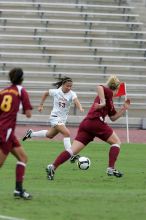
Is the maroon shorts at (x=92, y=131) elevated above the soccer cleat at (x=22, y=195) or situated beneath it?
elevated above

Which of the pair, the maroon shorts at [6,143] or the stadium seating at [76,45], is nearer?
the maroon shorts at [6,143]

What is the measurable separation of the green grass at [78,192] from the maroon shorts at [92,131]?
2.37ft

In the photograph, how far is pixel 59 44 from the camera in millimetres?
35656

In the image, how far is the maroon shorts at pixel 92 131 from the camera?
14656 mm

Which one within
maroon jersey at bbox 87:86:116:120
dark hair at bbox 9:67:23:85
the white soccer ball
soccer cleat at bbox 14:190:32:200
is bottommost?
the white soccer ball

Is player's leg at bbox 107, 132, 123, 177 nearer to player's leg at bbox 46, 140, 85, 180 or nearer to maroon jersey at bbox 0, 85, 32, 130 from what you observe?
player's leg at bbox 46, 140, 85, 180

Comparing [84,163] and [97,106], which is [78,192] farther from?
[84,163]

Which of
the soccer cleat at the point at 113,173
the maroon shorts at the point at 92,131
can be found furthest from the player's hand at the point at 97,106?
the soccer cleat at the point at 113,173

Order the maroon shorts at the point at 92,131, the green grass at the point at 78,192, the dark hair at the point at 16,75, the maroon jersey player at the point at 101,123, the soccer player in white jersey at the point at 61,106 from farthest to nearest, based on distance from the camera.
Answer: the soccer player in white jersey at the point at 61,106
the maroon shorts at the point at 92,131
the maroon jersey player at the point at 101,123
the dark hair at the point at 16,75
the green grass at the point at 78,192

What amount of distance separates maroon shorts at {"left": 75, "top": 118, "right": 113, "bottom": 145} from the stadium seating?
16.5m

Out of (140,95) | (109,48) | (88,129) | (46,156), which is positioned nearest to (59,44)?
(109,48)

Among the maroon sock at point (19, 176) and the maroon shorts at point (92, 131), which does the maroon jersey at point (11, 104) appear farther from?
the maroon shorts at point (92, 131)

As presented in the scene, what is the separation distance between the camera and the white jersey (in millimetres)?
18172

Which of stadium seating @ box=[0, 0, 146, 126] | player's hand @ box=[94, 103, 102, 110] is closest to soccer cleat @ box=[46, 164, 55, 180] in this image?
player's hand @ box=[94, 103, 102, 110]
